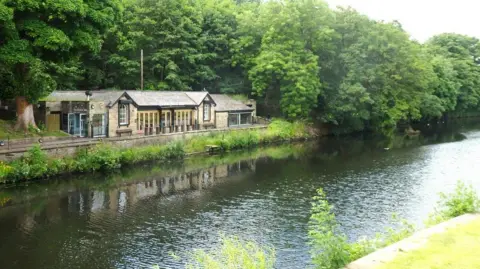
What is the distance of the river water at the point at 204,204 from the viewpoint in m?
19.6

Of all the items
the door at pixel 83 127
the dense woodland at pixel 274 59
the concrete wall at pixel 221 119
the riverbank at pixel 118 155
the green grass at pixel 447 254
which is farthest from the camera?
the dense woodland at pixel 274 59

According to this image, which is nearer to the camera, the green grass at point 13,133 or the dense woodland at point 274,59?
the green grass at point 13,133

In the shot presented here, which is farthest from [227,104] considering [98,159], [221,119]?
[98,159]

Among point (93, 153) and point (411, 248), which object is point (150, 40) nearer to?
point (93, 153)

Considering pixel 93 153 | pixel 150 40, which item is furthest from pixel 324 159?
pixel 150 40

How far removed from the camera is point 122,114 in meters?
42.7

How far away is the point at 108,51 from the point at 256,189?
32.3 meters

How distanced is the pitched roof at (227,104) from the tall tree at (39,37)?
1978cm

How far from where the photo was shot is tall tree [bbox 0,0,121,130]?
102 feet

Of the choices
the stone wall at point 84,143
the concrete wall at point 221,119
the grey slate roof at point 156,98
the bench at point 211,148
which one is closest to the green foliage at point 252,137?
the bench at point 211,148

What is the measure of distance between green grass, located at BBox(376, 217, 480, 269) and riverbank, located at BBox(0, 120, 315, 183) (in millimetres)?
25549

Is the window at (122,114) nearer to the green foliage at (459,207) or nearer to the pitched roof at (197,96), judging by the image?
the pitched roof at (197,96)

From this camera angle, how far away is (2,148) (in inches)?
1235

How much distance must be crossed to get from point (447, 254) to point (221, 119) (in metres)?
43.5
